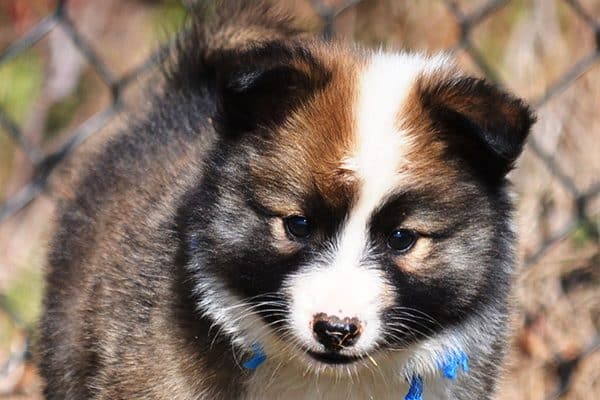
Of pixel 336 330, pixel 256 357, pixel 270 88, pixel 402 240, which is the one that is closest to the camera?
pixel 336 330

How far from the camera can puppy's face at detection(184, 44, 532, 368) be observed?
3041 mm

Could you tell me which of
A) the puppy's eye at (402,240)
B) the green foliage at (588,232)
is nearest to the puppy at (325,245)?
the puppy's eye at (402,240)

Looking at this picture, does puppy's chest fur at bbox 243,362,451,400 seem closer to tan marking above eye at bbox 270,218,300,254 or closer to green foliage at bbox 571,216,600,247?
tan marking above eye at bbox 270,218,300,254

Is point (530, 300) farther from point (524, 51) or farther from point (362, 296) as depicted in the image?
point (362, 296)

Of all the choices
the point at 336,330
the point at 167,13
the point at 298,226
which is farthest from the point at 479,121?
the point at 167,13

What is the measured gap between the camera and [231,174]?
328 cm

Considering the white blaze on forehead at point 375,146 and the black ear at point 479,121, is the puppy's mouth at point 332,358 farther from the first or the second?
the black ear at point 479,121

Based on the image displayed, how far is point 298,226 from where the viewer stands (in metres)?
3.10

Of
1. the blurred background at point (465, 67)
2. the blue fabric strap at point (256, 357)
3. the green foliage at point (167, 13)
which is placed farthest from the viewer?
the green foliage at point (167, 13)

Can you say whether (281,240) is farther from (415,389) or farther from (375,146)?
(415,389)

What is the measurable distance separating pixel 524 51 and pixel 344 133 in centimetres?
306

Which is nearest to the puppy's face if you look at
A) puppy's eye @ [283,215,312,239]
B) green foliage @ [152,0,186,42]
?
puppy's eye @ [283,215,312,239]

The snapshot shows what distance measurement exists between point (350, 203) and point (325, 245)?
11cm

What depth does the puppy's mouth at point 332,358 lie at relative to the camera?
315cm
